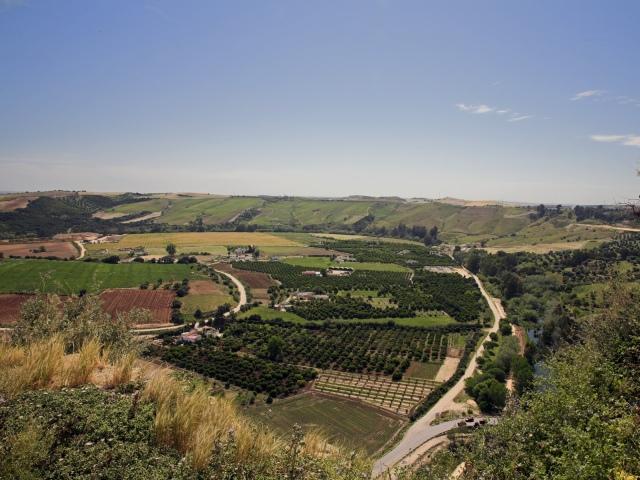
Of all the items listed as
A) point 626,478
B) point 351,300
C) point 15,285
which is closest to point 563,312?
point 351,300

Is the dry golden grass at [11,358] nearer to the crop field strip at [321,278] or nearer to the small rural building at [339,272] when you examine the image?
the crop field strip at [321,278]

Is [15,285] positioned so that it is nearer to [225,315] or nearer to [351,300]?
[225,315]

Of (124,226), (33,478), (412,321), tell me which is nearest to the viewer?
(33,478)

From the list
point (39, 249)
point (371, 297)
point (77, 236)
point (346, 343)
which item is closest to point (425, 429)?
point (346, 343)

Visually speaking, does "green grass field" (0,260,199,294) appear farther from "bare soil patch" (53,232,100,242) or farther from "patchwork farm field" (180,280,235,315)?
"bare soil patch" (53,232,100,242)

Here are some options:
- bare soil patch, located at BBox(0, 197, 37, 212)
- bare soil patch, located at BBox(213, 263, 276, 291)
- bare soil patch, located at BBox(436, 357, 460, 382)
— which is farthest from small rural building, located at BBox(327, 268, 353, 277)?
bare soil patch, located at BBox(0, 197, 37, 212)


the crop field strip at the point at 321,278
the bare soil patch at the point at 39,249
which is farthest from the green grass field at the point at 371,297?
the bare soil patch at the point at 39,249
